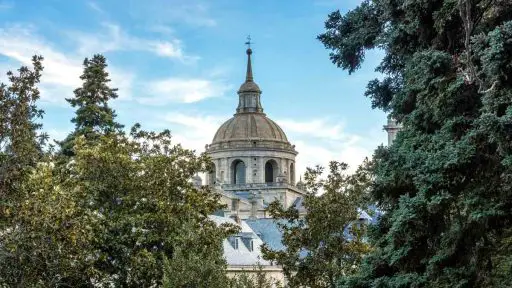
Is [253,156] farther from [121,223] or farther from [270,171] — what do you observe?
[121,223]

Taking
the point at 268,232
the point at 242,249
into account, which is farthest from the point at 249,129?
the point at 242,249

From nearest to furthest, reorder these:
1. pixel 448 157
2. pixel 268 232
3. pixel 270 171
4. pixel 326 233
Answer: pixel 448 157
pixel 326 233
pixel 268 232
pixel 270 171

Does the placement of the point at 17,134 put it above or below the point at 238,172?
below

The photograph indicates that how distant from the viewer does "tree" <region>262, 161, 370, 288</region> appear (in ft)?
99.2

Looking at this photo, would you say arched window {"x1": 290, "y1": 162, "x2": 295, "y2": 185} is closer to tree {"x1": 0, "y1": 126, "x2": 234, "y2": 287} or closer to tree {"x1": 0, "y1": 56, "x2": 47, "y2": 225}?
tree {"x1": 0, "y1": 126, "x2": 234, "y2": 287}

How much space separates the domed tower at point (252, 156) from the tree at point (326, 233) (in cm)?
8774

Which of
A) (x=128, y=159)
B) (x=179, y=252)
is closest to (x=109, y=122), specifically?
(x=128, y=159)

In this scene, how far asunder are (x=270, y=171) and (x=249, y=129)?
7539mm

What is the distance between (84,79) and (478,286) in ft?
114

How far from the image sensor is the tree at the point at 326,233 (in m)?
30.2

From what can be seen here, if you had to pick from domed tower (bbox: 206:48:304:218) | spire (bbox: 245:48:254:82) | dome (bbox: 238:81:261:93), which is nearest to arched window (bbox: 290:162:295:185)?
domed tower (bbox: 206:48:304:218)

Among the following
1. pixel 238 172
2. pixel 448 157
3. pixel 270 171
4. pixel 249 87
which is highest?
pixel 249 87

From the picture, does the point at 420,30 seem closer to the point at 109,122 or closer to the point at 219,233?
the point at 219,233

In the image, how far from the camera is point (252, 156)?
123688 mm
